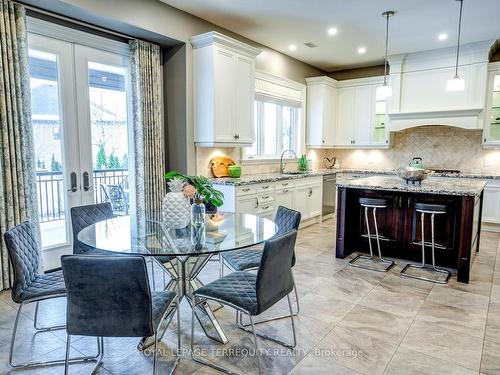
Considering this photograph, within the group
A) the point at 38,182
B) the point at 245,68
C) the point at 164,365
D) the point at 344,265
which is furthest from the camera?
the point at 245,68

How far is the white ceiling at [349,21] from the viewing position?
4109 mm

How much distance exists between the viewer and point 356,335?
2.57m

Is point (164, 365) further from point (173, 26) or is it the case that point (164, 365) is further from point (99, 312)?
point (173, 26)

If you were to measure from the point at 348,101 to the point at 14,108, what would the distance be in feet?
19.3

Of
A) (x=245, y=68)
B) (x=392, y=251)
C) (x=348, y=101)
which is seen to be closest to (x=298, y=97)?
(x=348, y=101)

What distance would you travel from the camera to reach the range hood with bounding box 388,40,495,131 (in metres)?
5.62

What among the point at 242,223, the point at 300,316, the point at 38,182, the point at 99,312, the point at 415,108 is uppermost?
the point at 415,108

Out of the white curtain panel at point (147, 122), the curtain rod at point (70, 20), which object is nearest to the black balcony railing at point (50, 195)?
the white curtain panel at point (147, 122)

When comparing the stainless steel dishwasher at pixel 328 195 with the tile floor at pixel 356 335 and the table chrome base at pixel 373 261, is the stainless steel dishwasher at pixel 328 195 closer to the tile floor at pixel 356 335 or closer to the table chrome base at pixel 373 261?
the table chrome base at pixel 373 261

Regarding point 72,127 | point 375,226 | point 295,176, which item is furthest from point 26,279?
point 295,176

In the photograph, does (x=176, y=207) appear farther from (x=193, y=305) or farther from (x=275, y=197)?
(x=275, y=197)

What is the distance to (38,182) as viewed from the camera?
3.56 metres

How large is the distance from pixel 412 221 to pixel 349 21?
2.76 metres

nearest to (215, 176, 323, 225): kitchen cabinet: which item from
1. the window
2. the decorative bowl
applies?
the window
